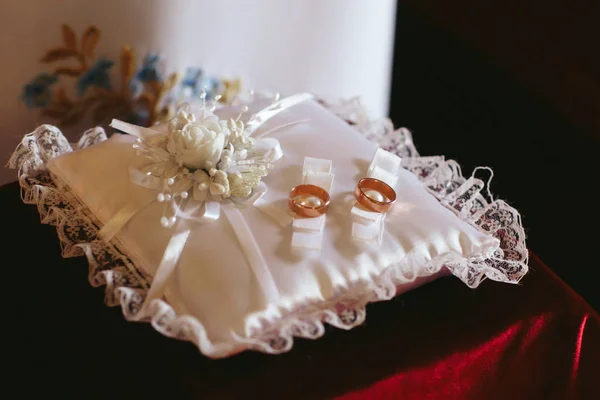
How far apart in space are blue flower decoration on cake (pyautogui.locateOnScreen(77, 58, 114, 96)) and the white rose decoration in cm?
46

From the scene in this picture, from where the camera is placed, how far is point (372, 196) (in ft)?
2.70

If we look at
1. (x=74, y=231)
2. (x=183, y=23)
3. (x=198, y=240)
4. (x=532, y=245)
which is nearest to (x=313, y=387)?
(x=198, y=240)

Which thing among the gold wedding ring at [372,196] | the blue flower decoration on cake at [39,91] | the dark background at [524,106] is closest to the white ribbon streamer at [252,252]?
the gold wedding ring at [372,196]

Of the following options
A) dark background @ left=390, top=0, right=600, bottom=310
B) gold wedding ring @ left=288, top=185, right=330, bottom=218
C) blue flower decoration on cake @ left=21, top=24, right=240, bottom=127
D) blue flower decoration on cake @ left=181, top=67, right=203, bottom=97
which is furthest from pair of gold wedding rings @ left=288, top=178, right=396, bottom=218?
dark background @ left=390, top=0, right=600, bottom=310

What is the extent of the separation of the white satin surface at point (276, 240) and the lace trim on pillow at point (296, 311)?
0.01 meters

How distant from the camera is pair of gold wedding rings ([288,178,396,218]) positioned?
784 mm

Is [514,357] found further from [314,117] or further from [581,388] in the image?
[314,117]

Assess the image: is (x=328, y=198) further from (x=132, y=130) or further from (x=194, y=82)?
(x=194, y=82)

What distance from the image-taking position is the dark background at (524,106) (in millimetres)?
1614

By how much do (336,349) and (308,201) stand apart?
0.64 feet

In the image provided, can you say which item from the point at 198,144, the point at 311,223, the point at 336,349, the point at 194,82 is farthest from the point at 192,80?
the point at 336,349

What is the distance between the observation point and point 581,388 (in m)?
0.87

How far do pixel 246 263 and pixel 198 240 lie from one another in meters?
0.07

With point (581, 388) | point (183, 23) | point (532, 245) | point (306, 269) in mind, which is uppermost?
point (183, 23)
